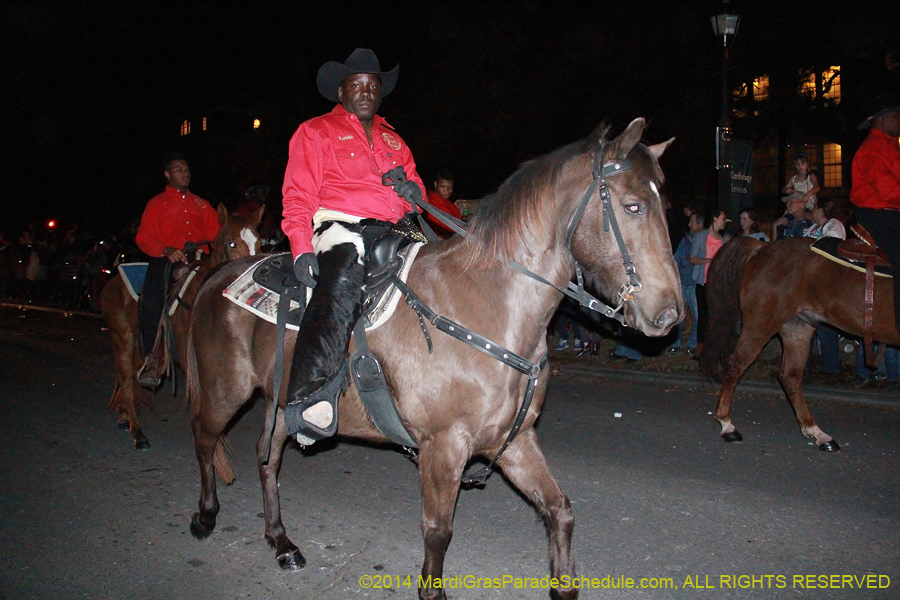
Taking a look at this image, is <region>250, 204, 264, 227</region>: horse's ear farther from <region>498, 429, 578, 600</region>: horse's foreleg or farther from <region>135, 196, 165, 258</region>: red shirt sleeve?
<region>498, 429, 578, 600</region>: horse's foreleg

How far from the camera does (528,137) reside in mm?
19312

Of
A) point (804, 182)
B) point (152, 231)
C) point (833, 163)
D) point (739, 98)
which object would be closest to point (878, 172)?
point (804, 182)

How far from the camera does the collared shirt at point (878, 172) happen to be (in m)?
6.11

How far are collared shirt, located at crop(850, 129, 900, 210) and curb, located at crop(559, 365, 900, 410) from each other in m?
2.49

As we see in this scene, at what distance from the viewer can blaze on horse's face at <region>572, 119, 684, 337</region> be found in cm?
293

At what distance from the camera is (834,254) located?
668 centimetres

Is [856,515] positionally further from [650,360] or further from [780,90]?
[780,90]

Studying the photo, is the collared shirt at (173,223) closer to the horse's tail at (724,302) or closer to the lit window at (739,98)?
the horse's tail at (724,302)

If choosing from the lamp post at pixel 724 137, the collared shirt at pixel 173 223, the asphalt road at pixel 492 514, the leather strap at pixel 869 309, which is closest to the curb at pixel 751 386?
the asphalt road at pixel 492 514

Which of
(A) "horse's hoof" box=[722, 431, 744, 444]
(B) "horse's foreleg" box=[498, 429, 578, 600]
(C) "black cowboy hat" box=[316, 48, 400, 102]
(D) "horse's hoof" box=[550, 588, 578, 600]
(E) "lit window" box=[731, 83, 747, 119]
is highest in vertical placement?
(E) "lit window" box=[731, 83, 747, 119]

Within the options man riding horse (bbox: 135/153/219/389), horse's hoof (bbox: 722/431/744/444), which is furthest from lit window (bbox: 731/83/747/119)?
man riding horse (bbox: 135/153/219/389)

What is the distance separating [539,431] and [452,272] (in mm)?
3783

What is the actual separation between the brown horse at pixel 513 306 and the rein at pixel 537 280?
2 cm

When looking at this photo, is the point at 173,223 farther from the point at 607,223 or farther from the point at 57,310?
the point at 57,310
